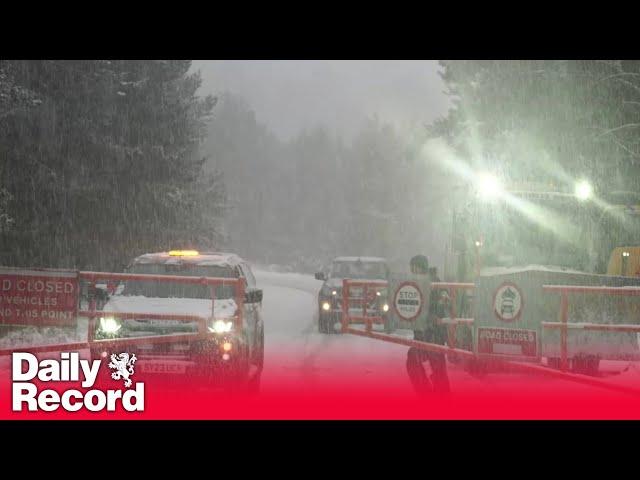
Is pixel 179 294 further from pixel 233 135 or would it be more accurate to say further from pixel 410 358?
pixel 233 135

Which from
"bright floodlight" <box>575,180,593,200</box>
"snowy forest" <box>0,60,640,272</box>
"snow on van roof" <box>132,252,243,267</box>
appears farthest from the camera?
"snowy forest" <box>0,60,640,272</box>

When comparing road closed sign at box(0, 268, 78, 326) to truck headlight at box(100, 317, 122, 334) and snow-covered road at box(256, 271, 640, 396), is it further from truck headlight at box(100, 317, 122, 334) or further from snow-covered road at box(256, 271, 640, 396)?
snow-covered road at box(256, 271, 640, 396)

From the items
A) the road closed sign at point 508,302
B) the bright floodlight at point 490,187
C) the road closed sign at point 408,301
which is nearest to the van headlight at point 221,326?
the road closed sign at point 408,301

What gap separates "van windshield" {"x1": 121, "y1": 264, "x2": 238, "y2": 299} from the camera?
36.6ft

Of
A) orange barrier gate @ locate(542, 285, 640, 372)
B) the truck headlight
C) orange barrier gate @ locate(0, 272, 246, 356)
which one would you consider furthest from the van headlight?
orange barrier gate @ locate(542, 285, 640, 372)

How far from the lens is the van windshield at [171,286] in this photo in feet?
36.6

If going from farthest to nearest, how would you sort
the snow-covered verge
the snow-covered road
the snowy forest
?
the snowy forest, the snow-covered verge, the snow-covered road

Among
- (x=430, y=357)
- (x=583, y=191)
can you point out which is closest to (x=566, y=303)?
(x=430, y=357)

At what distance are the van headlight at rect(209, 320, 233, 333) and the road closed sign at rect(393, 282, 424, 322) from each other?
84.6 inches

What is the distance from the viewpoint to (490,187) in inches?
536

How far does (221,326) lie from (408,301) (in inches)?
94.1

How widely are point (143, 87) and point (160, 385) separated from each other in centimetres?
1914

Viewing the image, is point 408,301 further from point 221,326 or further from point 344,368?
point 344,368
